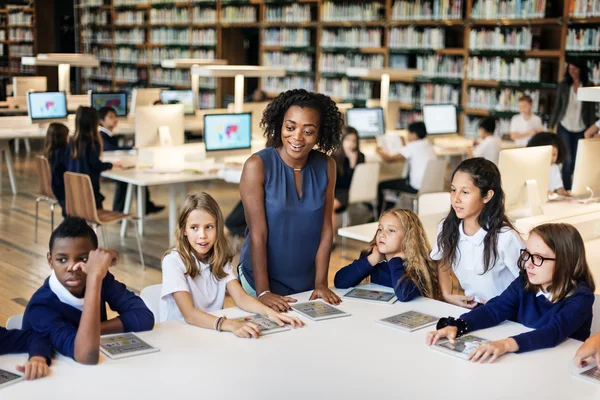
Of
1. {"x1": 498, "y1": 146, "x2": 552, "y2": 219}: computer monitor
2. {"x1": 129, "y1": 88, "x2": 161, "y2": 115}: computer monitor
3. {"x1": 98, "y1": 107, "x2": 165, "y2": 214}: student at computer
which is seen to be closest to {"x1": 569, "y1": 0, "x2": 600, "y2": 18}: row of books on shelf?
{"x1": 498, "y1": 146, "x2": 552, "y2": 219}: computer monitor

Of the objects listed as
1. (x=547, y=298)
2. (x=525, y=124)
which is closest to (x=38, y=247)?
(x=547, y=298)

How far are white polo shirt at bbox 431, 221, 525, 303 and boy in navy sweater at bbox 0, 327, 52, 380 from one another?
4.58ft

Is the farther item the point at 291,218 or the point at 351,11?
the point at 351,11

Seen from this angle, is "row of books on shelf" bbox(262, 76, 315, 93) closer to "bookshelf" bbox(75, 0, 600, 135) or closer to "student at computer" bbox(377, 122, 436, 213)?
"bookshelf" bbox(75, 0, 600, 135)

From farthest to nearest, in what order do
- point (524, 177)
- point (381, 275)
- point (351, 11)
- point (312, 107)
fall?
point (351, 11) < point (524, 177) < point (381, 275) < point (312, 107)

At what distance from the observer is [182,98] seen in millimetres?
8727

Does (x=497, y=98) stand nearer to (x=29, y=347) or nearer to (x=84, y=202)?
(x=84, y=202)

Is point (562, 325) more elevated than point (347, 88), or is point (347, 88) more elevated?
point (347, 88)

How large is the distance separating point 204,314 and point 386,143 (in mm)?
5098

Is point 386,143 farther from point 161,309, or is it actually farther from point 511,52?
point 161,309

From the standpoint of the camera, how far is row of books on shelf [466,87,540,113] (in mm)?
8109

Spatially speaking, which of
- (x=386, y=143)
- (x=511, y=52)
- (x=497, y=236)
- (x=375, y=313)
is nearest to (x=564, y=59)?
(x=511, y=52)

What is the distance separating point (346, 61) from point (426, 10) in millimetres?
1428

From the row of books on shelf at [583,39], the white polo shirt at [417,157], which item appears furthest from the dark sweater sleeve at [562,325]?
the row of books on shelf at [583,39]
